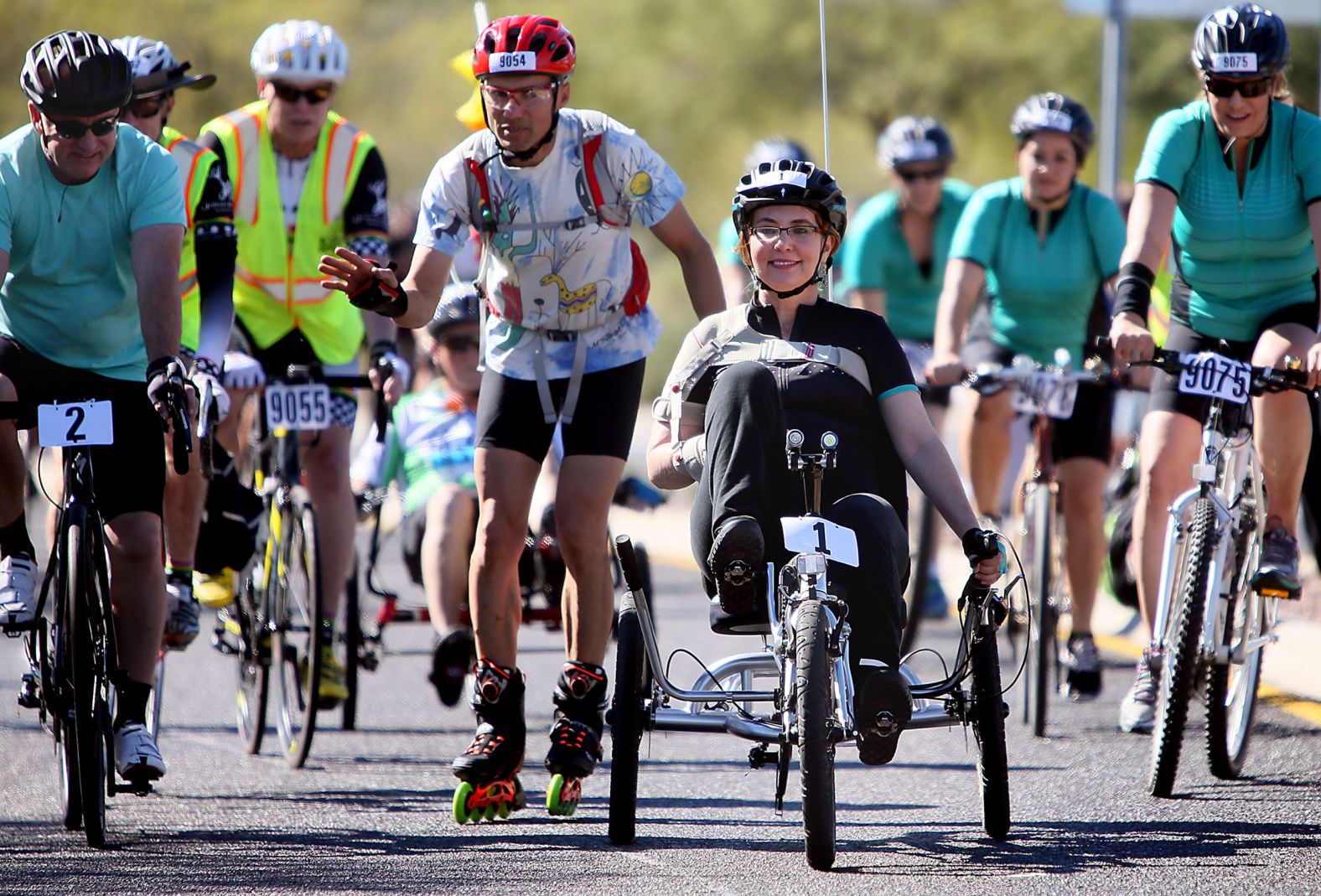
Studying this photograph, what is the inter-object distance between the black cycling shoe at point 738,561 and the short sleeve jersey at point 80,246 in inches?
78.4

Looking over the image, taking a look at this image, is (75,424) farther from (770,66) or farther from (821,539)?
(770,66)

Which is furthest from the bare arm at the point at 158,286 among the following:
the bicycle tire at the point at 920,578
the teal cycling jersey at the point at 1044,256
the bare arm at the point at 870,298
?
the bare arm at the point at 870,298

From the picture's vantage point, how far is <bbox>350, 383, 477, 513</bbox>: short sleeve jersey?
855 centimetres

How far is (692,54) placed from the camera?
30.5m

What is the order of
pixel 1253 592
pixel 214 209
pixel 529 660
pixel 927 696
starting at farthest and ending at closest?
pixel 529 660 < pixel 214 209 < pixel 1253 592 < pixel 927 696

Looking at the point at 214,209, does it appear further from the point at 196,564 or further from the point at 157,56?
the point at 196,564

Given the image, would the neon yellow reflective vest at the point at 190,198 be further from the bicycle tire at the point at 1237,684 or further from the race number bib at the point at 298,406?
the bicycle tire at the point at 1237,684

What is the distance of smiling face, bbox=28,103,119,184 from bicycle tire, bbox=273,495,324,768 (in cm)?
193

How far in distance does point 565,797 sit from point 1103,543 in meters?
3.15

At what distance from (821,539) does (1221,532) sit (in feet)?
5.85

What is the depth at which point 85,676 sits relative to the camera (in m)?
5.71

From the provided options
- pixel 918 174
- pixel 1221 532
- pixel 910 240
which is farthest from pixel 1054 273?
pixel 1221 532

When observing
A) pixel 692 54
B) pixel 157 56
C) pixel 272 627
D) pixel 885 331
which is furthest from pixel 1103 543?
pixel 692 54

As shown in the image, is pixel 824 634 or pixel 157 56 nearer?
pixel 824 634
